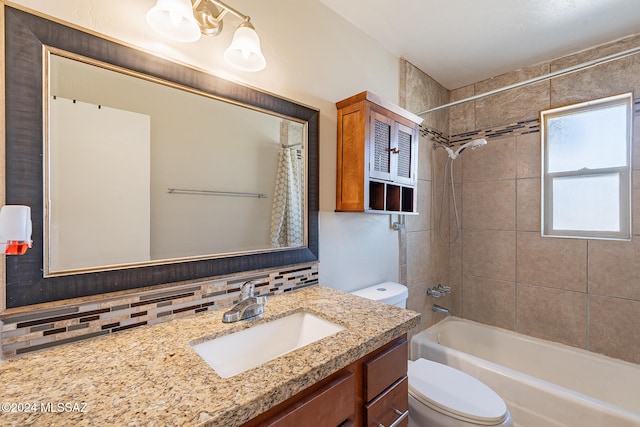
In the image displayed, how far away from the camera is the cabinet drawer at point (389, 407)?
0.86m

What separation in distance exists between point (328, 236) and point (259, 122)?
0.69 metres

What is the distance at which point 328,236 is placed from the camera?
60.7 inches

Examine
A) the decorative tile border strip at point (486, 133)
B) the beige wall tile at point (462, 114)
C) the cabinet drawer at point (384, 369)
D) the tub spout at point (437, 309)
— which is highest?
the beige wall tile at point (462, 114)

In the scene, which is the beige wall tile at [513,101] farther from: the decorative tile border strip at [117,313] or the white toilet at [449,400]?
the decorative tile border strip at [117,313]

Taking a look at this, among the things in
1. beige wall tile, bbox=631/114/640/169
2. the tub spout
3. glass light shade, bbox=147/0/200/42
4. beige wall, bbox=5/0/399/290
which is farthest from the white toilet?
beige wall tile, bbox=631/114/640/169

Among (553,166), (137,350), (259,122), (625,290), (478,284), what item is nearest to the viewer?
(137,350)

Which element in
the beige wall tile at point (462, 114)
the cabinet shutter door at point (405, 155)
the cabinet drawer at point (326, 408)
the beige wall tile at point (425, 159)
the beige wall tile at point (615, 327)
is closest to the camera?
the cabinet drawer at point (326, 408)

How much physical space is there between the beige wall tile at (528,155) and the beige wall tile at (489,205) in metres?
0.11

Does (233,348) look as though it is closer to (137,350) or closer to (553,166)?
(137,350)

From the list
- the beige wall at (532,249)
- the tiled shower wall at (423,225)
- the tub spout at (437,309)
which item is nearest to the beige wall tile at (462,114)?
the beige wall at (532,249)

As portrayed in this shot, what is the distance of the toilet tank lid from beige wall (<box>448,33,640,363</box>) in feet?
3.76

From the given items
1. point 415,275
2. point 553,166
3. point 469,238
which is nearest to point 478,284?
point 469,238

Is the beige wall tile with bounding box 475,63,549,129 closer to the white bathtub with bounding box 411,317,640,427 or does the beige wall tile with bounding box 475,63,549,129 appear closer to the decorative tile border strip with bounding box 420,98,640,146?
the decorative tile border strip with bounding box 420,98,640,146

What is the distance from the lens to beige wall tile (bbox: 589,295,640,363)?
1799 millimetres
